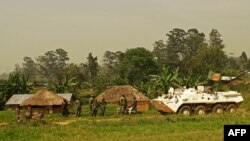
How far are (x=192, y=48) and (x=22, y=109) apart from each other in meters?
85.0

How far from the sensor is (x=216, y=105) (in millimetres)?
26172

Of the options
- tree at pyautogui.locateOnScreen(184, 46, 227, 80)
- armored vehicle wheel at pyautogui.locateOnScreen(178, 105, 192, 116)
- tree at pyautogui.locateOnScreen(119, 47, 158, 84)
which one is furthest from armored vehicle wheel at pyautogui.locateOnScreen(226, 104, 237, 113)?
tree at pyautogui.locateOnScreen(184, 46, 227, 80)

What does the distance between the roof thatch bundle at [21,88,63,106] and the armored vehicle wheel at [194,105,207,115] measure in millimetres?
13552

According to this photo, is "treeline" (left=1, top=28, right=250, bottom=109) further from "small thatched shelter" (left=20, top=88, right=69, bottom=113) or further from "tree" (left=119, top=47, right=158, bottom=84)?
"small thatched shelter" (left=20, top=88, right=69, bottom=113)

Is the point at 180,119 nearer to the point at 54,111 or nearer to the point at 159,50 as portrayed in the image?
the point at 54,111

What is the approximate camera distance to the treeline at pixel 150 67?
47031 mm

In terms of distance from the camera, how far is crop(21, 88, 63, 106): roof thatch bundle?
34.5 meters

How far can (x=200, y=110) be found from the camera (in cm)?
2561

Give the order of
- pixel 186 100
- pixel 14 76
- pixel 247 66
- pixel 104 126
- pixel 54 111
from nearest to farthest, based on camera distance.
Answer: pixel 104 126, pixel 186 100, pixel 54 111, pixel 14 76, pixel 247 66

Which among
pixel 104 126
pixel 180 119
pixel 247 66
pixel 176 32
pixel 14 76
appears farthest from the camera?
pixel 176 32

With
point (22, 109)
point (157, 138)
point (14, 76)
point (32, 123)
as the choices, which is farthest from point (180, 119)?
point (14, 76)

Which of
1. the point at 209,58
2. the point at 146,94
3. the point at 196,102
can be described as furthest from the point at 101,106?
the point at 209,58

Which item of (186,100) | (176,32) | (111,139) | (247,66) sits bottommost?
(111,139)

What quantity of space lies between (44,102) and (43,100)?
225mm
